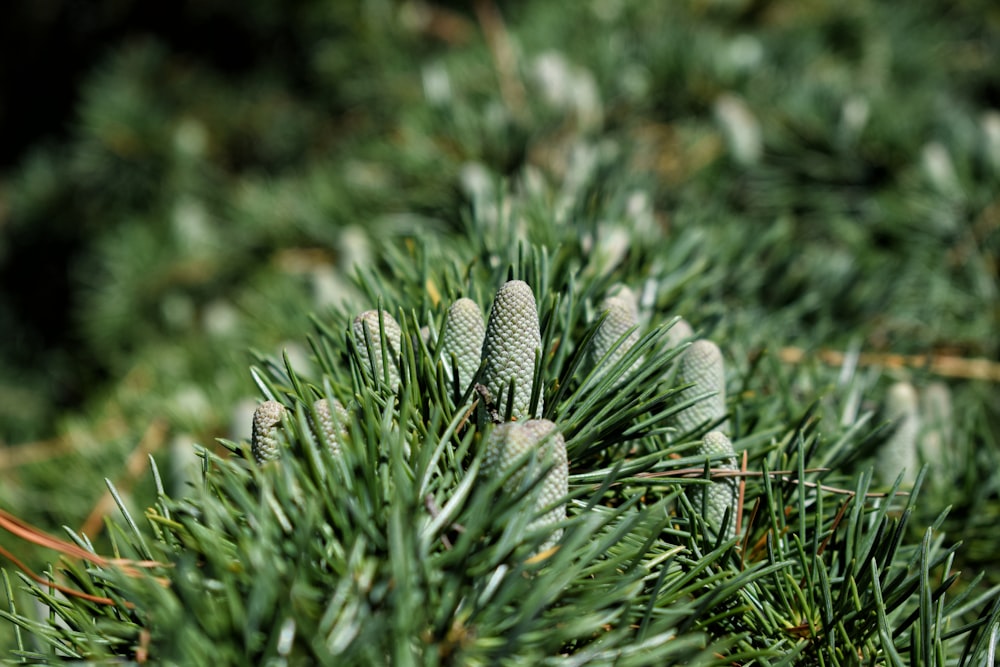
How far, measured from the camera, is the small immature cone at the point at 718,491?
30 cm

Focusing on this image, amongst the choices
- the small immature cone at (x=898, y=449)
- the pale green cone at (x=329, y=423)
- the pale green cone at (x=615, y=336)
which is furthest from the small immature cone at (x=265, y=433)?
the small immature cone at (x=898, y=449)

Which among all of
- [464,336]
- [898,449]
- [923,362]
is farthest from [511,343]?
[923,362]

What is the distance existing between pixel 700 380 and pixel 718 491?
5 centimetres

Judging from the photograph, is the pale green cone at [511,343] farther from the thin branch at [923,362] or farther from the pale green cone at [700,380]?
the thin branch at [923,362]

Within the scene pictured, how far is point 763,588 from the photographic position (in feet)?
0.95

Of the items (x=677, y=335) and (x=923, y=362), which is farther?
(x=923, y=362)

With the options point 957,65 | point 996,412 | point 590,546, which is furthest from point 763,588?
point 957,65

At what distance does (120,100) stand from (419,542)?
103 cm

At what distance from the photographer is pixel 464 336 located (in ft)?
0.99

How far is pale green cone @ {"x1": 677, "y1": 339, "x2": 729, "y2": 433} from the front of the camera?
32 centimetres

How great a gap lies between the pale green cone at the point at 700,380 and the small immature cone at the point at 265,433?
0.53 feet

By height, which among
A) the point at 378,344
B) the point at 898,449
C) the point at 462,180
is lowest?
the point at 898,449

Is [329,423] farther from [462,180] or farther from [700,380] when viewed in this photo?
[462,180]

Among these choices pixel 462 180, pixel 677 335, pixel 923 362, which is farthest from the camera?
pixel 462 180
